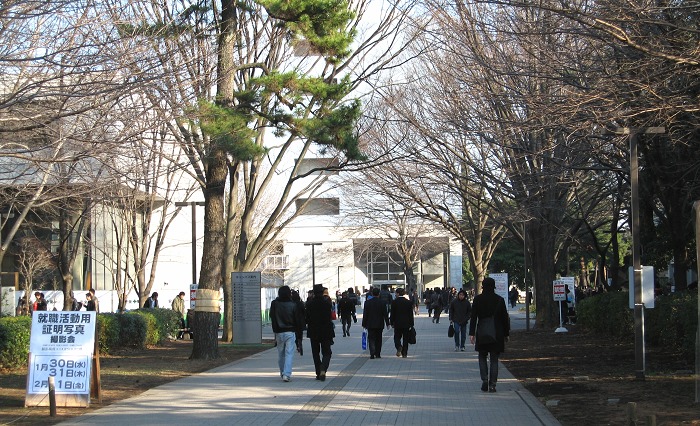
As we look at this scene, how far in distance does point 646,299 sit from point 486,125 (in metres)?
8.86

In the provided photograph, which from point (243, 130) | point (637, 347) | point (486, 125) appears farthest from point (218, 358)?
point (637, 347)

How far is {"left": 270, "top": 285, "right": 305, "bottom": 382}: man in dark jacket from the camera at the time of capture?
1559 cm

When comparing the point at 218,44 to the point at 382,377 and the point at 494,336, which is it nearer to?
the point at 382,377

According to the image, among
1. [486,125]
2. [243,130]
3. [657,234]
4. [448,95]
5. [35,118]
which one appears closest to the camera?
[35,118]

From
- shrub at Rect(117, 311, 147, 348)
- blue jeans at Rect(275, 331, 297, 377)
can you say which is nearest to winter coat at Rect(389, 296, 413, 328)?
blue jeans at Rect(275, 331, 297, 377)

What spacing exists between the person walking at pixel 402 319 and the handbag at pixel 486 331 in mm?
7025

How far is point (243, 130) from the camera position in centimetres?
1931

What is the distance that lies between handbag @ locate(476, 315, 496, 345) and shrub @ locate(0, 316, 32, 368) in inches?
358

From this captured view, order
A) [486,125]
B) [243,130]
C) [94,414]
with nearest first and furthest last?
[94,414] → [243,130] → [486,125]

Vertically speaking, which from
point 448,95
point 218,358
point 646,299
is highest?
point 448,95

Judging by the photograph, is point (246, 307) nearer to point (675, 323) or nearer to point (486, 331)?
point (675, 323)

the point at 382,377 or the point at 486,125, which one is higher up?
the point at 486,125

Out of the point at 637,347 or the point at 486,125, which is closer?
the point at 637,347

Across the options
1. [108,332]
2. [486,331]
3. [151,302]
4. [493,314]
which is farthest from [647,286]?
[151,302]
